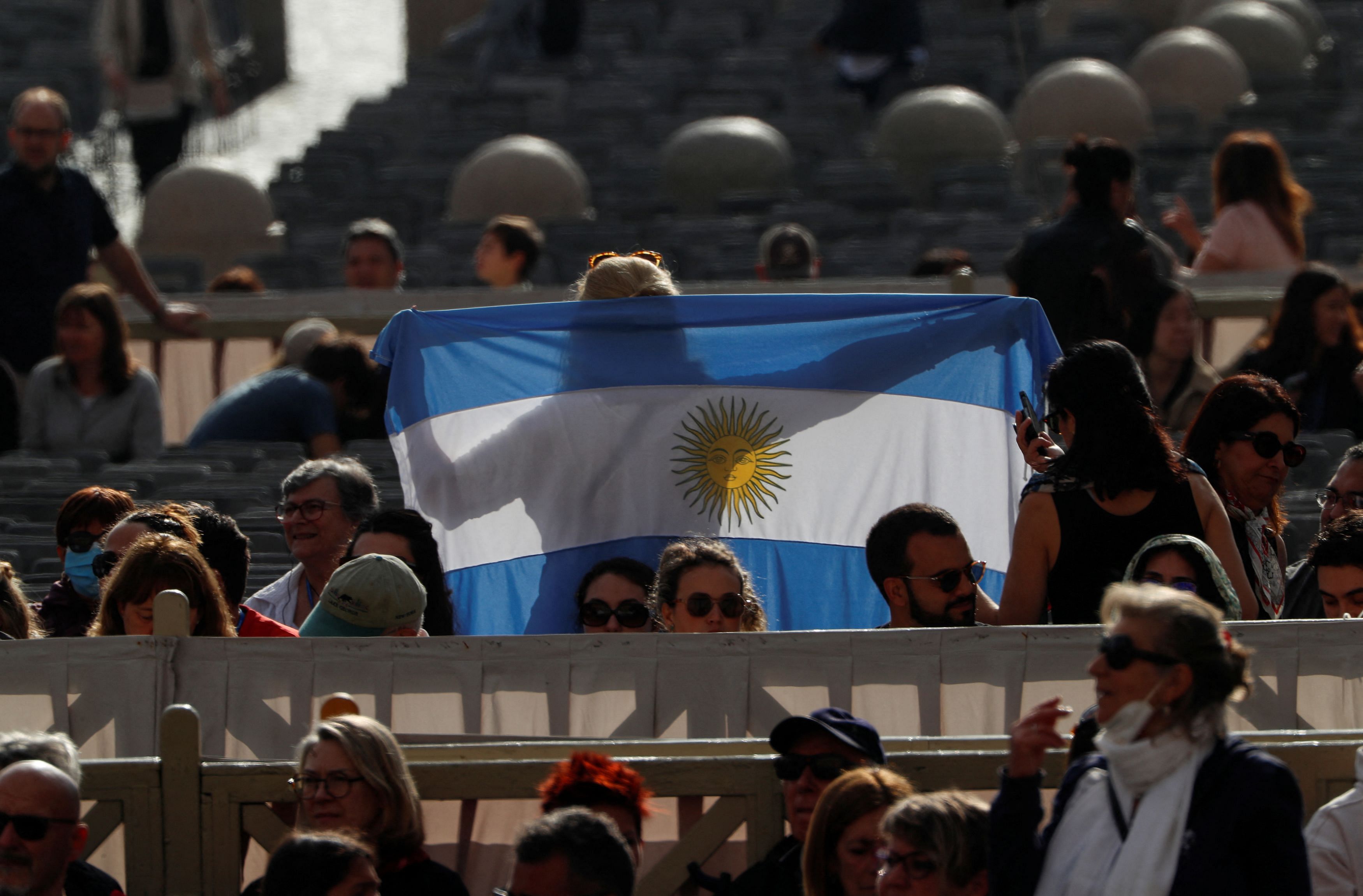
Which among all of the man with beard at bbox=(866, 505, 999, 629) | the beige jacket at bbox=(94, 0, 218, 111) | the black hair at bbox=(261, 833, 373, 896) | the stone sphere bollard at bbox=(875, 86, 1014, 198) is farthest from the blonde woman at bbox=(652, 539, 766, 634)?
the stone sphere bollard at bbox=(875, 86, 1014, 198)

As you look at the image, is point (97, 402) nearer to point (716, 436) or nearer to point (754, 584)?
point (716, 436)

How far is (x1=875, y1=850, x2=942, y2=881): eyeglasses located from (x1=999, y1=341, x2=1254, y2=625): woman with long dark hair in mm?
1725

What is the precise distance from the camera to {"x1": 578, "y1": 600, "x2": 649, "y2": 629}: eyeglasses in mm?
7102

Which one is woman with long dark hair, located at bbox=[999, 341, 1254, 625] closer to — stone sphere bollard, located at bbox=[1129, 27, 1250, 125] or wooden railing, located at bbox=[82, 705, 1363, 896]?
wooden railing, located at bbox=[82, 705, 1363, 896]

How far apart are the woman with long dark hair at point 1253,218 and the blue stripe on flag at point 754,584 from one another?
503 centimetres

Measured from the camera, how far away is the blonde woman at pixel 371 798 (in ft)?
17.9

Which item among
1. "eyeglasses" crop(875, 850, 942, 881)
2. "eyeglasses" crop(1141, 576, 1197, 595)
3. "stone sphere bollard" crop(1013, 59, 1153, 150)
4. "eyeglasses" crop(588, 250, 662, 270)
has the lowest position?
"eyeglasses" crop(875, 850, 942, 881)

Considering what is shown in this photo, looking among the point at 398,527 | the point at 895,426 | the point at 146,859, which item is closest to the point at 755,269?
the point at 895,426

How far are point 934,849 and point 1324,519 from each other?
3.05 m

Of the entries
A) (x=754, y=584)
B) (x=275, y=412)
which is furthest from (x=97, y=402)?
(x=754, y=584)

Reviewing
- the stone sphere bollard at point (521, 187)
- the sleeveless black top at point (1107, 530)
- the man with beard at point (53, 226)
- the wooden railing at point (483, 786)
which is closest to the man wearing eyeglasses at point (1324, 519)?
the sleeveless black top at point (1107, 530)

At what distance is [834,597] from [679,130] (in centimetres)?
1291

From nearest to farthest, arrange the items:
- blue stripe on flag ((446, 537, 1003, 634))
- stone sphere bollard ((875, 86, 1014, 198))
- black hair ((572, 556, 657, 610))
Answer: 1. black hair ((572, 556, 657, 610))
2. blue stripe on flag ((446, 537, 1003, 634))
3. stone sphere bollard ((875, 86, 1014, 198))

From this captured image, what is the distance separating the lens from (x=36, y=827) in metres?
5.46
